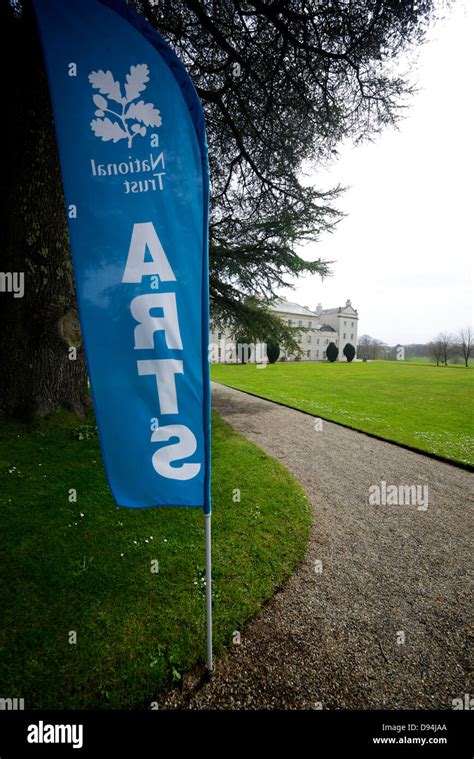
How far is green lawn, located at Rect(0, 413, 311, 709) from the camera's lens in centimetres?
213

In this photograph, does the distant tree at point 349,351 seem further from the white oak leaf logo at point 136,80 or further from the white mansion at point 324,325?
the white oak leaf logo at point 136,80

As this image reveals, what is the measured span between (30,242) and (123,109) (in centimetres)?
456

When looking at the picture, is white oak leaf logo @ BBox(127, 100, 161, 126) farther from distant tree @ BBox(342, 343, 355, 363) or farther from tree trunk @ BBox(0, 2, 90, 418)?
distant tree @ BBox(342, 343, 355, 363)

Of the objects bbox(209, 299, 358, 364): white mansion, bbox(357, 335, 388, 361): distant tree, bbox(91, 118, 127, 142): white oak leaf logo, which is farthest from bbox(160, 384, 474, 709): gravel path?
bbox(357, 335, 388, 361): distant tree

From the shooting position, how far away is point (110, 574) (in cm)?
298

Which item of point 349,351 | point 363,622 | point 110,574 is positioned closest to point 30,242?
point 110,574

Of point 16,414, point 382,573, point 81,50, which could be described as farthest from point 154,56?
point 16,414

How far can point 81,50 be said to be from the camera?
2254 mm

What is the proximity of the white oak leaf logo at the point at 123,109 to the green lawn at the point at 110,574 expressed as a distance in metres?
3.73

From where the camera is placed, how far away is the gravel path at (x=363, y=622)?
6.92ft

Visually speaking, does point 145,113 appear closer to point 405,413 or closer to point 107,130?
point 107,130

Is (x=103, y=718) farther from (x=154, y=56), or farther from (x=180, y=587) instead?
(x=154, y=56)

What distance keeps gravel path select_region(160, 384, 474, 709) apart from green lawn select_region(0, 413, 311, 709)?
0.23m

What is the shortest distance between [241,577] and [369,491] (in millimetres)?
3205
